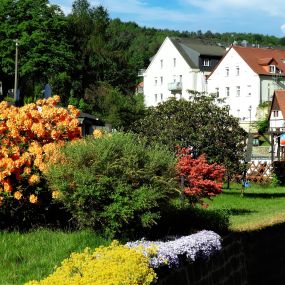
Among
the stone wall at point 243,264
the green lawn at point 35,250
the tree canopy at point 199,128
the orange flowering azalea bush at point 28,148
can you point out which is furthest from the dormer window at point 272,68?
the green lawn at point 35,250

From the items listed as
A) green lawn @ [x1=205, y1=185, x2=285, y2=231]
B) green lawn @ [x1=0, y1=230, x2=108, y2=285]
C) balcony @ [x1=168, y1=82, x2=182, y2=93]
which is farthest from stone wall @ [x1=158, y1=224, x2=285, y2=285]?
balcony @ [x1=168, y1=82, x2=182, y2=93]

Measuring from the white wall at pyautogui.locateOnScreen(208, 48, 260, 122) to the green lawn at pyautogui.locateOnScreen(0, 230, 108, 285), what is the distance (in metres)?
71.7

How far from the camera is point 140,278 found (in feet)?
19.8

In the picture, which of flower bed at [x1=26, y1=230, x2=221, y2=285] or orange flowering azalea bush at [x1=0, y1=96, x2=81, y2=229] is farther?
orange flowering azalea bush at [x1=0, y1=96, x2=81, y2=229]

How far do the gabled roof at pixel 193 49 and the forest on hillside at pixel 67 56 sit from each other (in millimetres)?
19731

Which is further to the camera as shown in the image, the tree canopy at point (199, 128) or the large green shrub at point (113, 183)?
the tree canopy at point (199, 128)

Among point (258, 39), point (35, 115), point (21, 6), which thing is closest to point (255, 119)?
point (21, 6)

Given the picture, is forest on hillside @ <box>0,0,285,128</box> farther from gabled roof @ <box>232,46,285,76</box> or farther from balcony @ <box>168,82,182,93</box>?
gabled roof @ <box>232,46,285,76</box>

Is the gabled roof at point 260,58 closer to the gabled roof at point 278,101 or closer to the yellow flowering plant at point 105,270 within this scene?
the gabled roof at point 278,101

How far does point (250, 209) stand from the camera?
61.6 ft

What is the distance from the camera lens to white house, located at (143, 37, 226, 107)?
8581cm

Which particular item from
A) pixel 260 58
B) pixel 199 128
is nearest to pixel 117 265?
pixel 199 128

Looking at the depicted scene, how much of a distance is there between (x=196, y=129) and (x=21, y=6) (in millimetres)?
37577

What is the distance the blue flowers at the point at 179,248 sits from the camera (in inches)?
281
